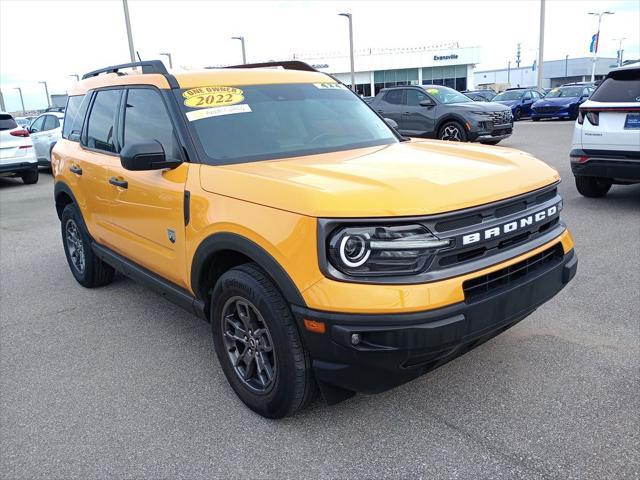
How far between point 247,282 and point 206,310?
68 cm

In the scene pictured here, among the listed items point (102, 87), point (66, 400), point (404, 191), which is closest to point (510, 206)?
point (404, 191)

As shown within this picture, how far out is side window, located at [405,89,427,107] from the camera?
46.9 ft

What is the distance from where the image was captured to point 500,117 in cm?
1368

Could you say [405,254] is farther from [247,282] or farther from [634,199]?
[634,199]

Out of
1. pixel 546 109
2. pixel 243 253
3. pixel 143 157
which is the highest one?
pixel 143 157

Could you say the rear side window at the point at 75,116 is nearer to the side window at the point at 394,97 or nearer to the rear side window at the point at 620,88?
the rear side window at the point at 620,88

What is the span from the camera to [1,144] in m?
13.3

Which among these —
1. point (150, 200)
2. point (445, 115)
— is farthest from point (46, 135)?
point (150, 200)

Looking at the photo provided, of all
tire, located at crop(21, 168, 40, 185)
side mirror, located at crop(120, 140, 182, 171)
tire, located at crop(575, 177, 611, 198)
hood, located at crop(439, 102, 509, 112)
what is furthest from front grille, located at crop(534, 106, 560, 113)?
side mirror, located at crop(120, 140, 182, 171)

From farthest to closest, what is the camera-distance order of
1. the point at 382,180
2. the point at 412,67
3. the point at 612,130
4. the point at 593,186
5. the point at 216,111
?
the point at 412,67 → the point at 593,186 → the point at 612,130 → the point at 216,111 → the point at 382,180

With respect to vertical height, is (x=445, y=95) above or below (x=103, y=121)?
below

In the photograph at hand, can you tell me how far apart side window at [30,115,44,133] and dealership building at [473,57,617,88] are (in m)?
84.0

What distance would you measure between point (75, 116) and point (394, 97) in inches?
430

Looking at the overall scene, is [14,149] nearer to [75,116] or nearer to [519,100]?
[75,116]
